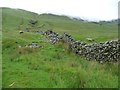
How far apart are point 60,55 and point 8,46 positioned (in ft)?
24.8

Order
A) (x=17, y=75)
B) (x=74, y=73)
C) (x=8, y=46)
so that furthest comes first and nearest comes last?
1. (x=8, y=46)
2. (x=17, y=75)
3. (x=74, y=73)

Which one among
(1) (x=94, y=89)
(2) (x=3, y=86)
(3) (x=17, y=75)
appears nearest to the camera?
(1) (x=94, y=89)

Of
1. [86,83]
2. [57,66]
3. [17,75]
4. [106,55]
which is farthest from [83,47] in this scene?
[86,83]

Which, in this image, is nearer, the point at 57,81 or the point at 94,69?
the point at 57,81

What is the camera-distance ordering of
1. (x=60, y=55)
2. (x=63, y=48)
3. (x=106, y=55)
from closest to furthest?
(x=106, y=55)
(x=60, y=55)
(x=63, y=48)

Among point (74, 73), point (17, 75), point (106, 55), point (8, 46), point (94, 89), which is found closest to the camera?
point (94, 89)

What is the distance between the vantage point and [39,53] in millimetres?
20609

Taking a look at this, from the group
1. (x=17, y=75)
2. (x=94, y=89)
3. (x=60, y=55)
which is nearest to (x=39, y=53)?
(x=60, y=55)

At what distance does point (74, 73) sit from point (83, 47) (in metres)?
7.29

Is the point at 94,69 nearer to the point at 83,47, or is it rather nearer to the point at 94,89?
the point at 94,89

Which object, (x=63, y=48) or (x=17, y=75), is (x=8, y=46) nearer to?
(x=63, y=48)

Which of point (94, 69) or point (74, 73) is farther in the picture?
point (94, 69)

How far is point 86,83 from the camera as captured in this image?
12.1m

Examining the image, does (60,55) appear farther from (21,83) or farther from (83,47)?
(21,83)
